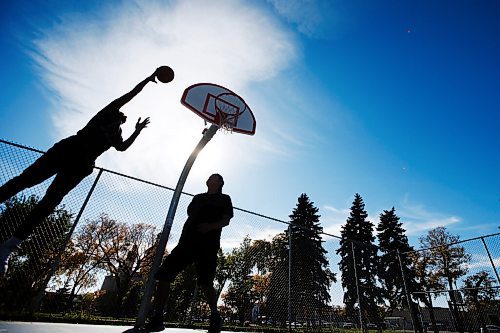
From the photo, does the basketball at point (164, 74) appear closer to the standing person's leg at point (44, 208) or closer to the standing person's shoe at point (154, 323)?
the standing person's leg at point (44, 208)

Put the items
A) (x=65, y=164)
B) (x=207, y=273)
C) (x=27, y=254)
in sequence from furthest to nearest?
(x=27, y=254)
(x=207, y=273)
(x=65, y=164)

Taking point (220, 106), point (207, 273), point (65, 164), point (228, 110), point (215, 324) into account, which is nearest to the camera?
point (65, 164)

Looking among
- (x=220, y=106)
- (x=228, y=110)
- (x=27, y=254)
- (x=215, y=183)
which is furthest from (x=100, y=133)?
(x=27, y=254)

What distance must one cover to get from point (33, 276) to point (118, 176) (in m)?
2.22

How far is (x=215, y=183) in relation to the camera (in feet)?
10.6

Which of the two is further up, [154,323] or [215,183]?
[215,183]

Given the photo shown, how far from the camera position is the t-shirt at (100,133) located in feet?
8.31

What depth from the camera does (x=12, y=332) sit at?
2000mm

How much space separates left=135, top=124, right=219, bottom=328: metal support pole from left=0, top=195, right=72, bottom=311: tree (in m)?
2.48

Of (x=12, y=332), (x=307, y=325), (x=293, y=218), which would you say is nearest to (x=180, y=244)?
(x=12, y=332)

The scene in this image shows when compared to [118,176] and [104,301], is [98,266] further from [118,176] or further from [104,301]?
[118,176]

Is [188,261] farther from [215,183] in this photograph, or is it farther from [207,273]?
[215,183]

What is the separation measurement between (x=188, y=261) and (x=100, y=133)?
1.62 m

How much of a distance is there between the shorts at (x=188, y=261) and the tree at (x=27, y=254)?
2.99 meters
